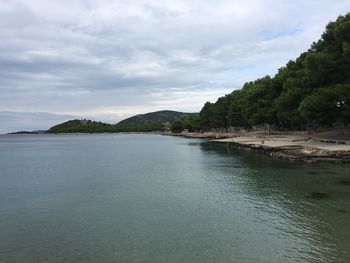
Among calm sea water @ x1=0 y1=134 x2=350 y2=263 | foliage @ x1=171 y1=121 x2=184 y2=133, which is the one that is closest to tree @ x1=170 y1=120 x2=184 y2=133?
foliage @ x1=171 y1=121 x2=184 y2=133

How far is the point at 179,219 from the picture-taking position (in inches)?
706

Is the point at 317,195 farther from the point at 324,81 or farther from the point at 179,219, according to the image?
the point at 324,81

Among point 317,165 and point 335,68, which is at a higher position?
point 335,68

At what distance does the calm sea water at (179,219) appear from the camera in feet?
44.0

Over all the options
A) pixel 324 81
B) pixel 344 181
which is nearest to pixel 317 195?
pixel 344 181

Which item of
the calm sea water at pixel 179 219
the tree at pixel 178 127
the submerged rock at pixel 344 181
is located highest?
the tree at pixel 178 127

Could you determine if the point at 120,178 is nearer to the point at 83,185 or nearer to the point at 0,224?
the point at 83,185

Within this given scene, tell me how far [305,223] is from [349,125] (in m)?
47.5

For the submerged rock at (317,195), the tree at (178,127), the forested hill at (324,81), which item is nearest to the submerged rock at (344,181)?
the submerged rock at (317,195)

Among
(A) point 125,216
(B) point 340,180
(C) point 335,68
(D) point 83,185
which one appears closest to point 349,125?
(C) point 335,68

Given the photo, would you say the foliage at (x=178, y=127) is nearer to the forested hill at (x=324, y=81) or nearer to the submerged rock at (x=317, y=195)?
the forested hill at (x=324, y=81)

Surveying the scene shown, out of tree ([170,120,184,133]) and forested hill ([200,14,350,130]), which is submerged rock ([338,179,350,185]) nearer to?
forested hill ([200,14,350,130])

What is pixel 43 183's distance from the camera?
30.9 m

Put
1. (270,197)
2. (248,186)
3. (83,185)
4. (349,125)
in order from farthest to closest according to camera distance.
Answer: (349,125) < (83,185) < (248,186) < (270,197)
